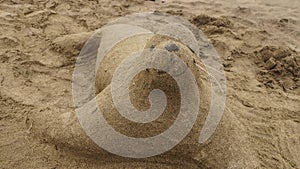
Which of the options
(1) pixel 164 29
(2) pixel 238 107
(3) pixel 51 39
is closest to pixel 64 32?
(3) pixel 51 39

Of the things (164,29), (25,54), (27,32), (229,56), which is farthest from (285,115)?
Answer: (27,32)

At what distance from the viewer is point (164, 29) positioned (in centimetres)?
225

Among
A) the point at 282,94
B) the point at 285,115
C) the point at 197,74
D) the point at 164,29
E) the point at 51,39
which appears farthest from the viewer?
the point at 51,39

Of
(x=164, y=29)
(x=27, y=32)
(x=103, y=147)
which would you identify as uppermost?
(x=164, y=29)

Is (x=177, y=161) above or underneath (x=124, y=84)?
underneath

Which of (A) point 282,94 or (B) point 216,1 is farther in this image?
(B) point 216,1

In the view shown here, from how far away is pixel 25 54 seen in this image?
3043mm

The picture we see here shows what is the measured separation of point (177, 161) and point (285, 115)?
1.12 m

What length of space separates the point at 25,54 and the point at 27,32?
44 cm

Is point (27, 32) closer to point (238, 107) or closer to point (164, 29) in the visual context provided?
point (164, 29)

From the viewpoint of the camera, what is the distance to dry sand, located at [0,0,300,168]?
2053 millimetres

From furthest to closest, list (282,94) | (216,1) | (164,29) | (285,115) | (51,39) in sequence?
(216,1)
(51,39)
(282,94)
(285,115)
(164,29)

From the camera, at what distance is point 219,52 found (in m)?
3.43

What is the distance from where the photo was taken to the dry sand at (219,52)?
80.8 inches
